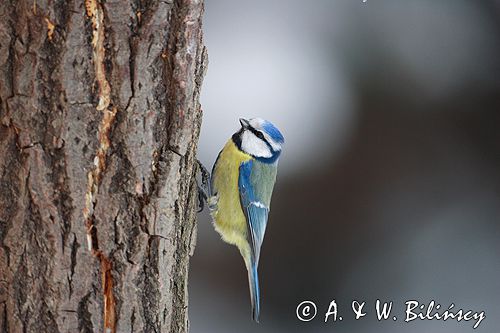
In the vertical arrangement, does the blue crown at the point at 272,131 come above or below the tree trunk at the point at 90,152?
above

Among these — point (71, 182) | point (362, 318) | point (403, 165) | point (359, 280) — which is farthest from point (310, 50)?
point (71, 182)

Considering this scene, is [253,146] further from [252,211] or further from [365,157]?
[365,157]

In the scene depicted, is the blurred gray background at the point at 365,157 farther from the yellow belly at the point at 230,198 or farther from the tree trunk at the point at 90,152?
the tree trunk at the point at 90,152

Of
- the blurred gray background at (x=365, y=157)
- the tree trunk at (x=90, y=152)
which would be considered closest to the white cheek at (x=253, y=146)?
the blurred gray background at (x=365, y=157)

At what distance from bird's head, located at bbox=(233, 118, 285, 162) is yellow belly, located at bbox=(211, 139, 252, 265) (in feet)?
0.08

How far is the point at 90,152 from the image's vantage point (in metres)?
1.02

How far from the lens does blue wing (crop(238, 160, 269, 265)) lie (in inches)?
66.1

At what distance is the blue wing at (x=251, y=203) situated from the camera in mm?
1679

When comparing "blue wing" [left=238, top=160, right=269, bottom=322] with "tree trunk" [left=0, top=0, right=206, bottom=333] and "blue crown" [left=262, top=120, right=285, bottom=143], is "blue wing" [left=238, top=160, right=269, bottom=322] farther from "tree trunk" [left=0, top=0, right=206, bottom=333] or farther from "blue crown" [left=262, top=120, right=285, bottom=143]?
"tree trunk" [left=0, top=0, right=206, bottom=333]

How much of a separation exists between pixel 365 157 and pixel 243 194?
0.65m

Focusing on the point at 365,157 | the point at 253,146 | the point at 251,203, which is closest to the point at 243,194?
the point at 251,203

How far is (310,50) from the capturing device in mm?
2068

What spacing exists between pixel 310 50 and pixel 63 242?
1.27 meters

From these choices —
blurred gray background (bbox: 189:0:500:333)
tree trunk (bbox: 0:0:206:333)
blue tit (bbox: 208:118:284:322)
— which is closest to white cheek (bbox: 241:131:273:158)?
blue tit (bbox: 208:118:284:322)
